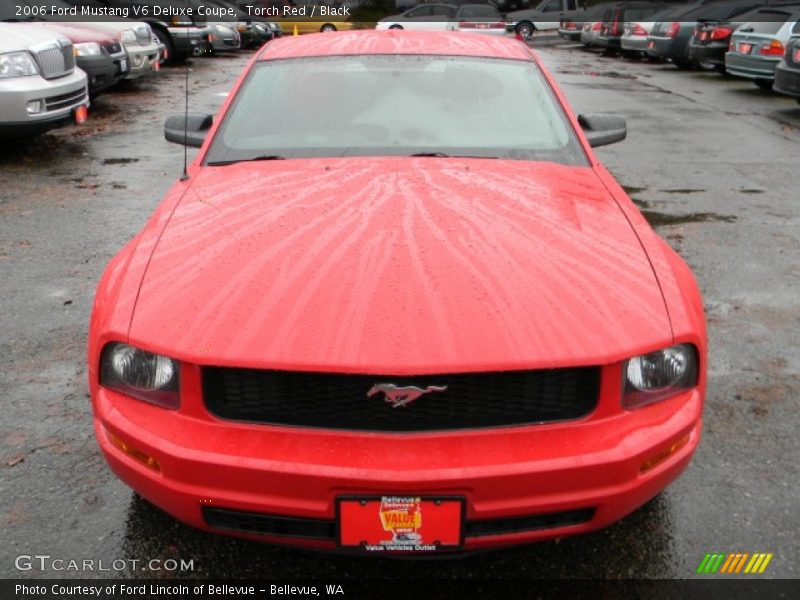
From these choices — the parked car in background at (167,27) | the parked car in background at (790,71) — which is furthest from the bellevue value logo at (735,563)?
the parked car in background at (167,27)

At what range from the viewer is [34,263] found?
17.1 feet

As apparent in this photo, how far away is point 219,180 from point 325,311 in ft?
3.85

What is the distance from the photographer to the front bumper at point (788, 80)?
34.2 ft

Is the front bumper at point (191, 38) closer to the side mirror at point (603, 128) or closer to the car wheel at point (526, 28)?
the side mirror at point (603, 128)

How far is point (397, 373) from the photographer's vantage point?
1.97 meters

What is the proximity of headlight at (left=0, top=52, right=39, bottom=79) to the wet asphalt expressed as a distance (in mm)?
901

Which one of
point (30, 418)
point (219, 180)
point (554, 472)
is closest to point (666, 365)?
point (554, 472)

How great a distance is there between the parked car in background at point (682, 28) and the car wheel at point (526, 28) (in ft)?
44.9

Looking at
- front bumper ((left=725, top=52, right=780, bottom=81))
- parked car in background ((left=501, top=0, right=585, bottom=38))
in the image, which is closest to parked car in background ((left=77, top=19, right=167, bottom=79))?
front bumper ((left=725, top=52, right=780, bottom=81))

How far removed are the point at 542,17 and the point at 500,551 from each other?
1326 inches

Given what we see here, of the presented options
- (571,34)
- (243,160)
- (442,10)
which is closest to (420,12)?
(442,10)

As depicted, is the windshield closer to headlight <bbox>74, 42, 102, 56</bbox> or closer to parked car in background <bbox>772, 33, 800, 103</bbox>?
headlight <bbox>74, 42, 102, 56</bbox>

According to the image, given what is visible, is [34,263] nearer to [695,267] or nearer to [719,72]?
[695,267]

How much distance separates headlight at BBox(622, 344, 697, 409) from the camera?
217 cm
